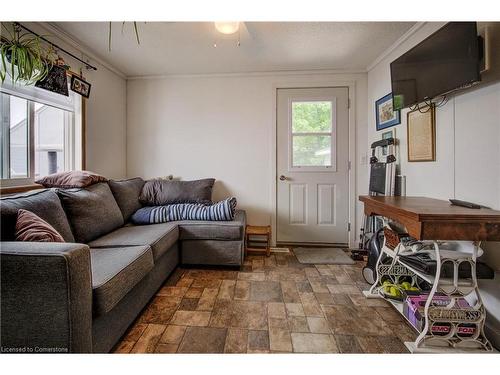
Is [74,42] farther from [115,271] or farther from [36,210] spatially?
[115,271]

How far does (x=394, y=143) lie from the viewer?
2.39m

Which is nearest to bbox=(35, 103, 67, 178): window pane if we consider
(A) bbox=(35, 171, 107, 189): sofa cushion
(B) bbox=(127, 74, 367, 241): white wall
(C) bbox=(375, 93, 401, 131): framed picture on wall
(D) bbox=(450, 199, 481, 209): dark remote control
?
(A) bbox=(35, 171, 107, 189): sofa cushion

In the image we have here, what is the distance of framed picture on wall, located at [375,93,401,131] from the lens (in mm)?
2382

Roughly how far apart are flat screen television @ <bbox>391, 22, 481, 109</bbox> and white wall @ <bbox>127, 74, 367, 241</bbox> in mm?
1165

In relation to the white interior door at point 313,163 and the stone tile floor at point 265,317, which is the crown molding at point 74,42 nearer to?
the white interior door at point 313,163

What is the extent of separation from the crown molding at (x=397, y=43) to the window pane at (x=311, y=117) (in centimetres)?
63

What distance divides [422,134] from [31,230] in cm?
278

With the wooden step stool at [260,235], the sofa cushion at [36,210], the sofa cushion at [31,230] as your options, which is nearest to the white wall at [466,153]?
the wooden step stool at [260,235]

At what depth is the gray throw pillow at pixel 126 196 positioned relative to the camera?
93.0 inches

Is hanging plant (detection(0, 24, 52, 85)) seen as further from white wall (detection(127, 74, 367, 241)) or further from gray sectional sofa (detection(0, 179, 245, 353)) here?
white wall (detection(127, 74, 367, 241))

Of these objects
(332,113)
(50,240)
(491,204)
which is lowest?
(50,240)
